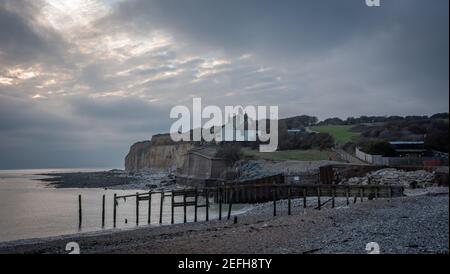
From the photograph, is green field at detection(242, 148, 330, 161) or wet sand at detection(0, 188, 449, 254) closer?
wet sand at detection(0, 188, 449, 254)

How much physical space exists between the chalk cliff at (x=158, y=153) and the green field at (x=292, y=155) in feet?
188

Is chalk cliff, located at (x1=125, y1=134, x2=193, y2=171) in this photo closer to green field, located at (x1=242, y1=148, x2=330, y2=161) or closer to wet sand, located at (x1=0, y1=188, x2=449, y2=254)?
green field, located at (x1=242, y1=148, x2=330, y2=161)

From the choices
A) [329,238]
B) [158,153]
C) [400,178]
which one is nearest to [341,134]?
[400,178]

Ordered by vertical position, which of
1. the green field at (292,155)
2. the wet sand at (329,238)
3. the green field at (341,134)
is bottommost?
the wet sand at (329,238)

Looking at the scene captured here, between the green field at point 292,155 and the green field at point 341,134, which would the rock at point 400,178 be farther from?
the green field at point 341,134

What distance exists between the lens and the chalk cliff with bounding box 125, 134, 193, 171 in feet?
417

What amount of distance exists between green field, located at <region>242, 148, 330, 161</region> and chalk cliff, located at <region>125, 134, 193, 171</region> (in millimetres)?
57187

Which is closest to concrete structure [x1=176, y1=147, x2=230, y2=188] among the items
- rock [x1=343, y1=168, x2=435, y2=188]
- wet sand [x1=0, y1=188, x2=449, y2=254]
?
rock [x1=343, y1=168, x2=435, y2=188]

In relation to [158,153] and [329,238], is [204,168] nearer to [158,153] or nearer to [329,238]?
[329,238]

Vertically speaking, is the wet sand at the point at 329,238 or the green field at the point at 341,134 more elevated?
the green field at the point at 341,134

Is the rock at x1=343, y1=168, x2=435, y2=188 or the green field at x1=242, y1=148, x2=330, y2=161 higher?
the green field at x1=242, y1=148, x2=330, y2=161

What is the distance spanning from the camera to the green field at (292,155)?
2243 inches

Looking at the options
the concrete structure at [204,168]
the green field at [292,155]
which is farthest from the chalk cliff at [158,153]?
the green field at [292,155]
